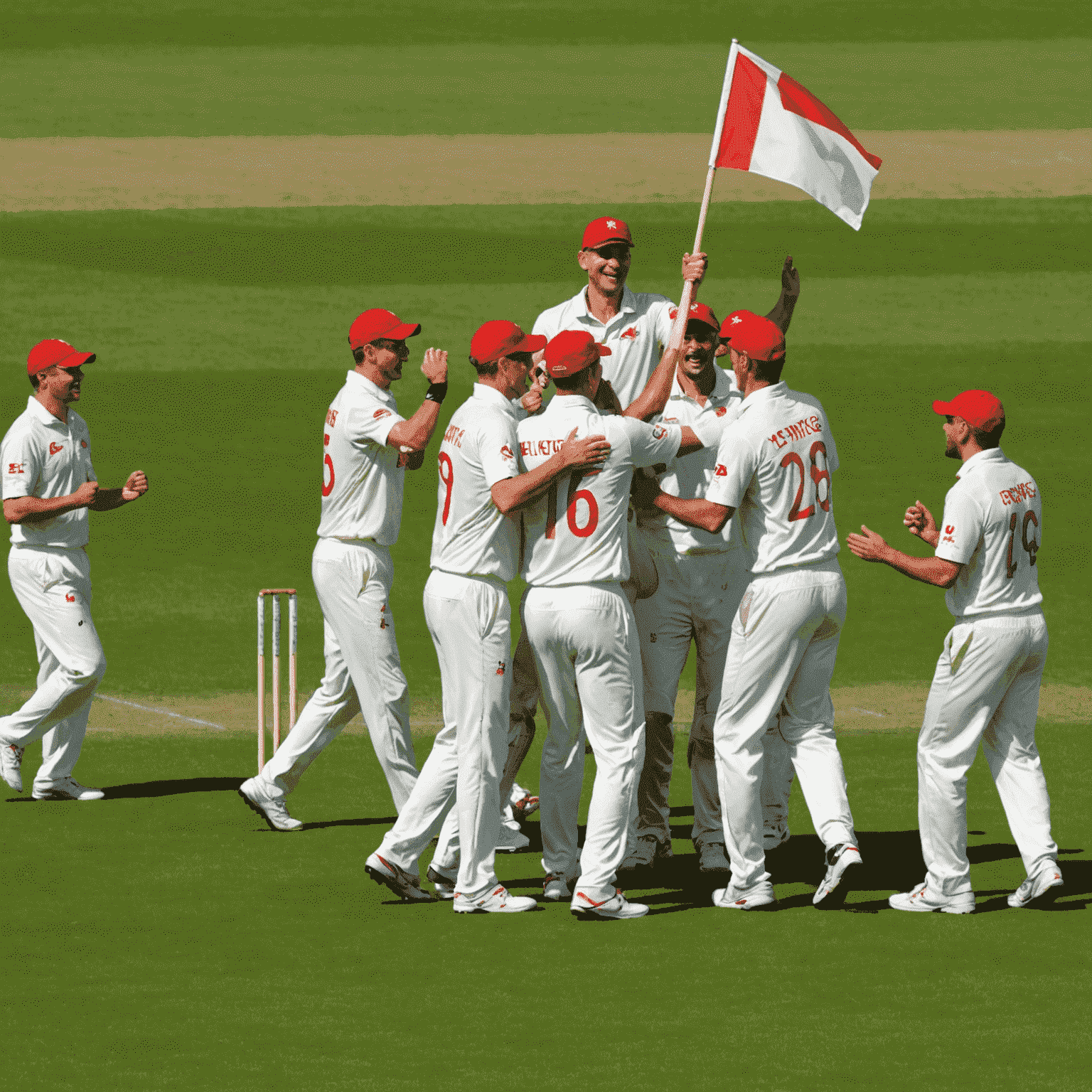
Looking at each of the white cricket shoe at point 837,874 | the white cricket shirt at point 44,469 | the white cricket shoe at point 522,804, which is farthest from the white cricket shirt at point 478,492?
the white cricket shirt at point 44,469

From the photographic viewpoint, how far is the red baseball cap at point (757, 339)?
7551 millimetres

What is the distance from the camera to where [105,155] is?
3081 cm

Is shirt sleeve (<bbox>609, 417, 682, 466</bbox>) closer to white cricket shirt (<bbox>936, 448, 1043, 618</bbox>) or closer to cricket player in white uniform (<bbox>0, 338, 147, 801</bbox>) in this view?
white cricket shirt (<bbox>936, 448, 1043, 618</bbox>)

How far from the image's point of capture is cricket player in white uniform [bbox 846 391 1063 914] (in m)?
7.31

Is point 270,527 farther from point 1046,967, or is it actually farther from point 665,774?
point 1046,967

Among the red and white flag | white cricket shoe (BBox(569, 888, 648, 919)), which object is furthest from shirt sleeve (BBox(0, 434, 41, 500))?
white cricket shoe (BBox(569, 888, 648, 919))

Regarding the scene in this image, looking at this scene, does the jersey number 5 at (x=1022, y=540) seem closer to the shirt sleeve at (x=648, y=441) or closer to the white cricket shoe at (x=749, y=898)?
the shirt sleeve at (x=648, y=441)

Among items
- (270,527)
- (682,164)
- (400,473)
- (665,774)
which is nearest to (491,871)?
(665,774)

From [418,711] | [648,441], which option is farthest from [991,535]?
[418,711]

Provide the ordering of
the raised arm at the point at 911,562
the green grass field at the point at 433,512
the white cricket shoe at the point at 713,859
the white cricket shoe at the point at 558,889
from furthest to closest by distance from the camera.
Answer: the white cricket shoe at the point at 713,859
the white cricket shoe at the point at 558,889
the raised arm at the point at 911,562
the green grass field at the point at 433,512

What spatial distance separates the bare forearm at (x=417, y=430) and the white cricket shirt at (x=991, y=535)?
245 centimetres

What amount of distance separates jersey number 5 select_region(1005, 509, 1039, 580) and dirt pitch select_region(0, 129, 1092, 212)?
21.0 meters

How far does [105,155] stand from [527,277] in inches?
422

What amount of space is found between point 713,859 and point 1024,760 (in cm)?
166
